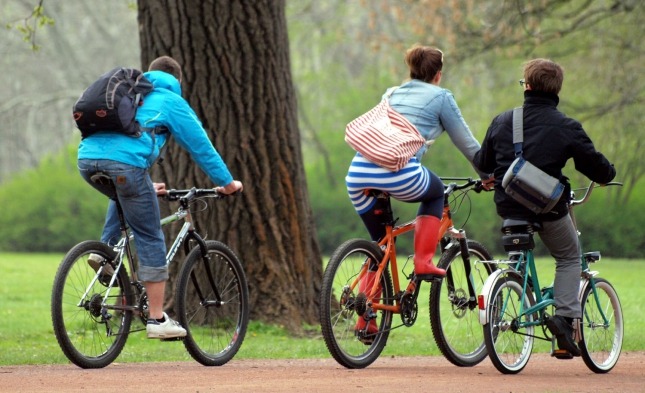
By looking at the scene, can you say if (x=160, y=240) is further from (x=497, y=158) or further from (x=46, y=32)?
(x=46, y=32)

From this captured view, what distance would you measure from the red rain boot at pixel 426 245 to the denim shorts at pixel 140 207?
1477 mm

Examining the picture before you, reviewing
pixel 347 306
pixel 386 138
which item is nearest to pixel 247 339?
pixel 347 306

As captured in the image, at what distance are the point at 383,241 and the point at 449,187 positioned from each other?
0.56 meters

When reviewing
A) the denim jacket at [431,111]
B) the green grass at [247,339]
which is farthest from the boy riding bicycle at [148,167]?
the denim jacket at [431,111]

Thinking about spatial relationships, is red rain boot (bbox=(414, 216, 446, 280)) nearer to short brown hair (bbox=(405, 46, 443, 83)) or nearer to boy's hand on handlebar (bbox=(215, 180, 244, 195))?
short brown hair (bbox=(405, 46, 443, 83))

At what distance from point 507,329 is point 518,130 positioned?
1124mm

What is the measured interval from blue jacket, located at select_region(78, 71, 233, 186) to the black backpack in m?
0.07

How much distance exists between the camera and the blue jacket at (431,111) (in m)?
5.97

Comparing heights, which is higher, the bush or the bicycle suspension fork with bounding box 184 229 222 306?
the bicycle suspension fork with bounding box 184 229 222 306

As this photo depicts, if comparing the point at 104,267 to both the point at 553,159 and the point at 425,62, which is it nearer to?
the point at 425,62

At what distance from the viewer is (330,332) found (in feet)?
18.6

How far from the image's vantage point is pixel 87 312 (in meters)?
5.79

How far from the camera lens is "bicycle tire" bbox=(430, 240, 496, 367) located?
246 inches

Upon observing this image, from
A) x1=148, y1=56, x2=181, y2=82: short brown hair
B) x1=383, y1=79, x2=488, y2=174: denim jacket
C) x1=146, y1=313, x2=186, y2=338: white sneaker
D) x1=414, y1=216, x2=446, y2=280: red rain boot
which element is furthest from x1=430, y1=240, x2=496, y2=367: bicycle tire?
x1=148, y1=56, x2=181, y2=82: short brown hair
